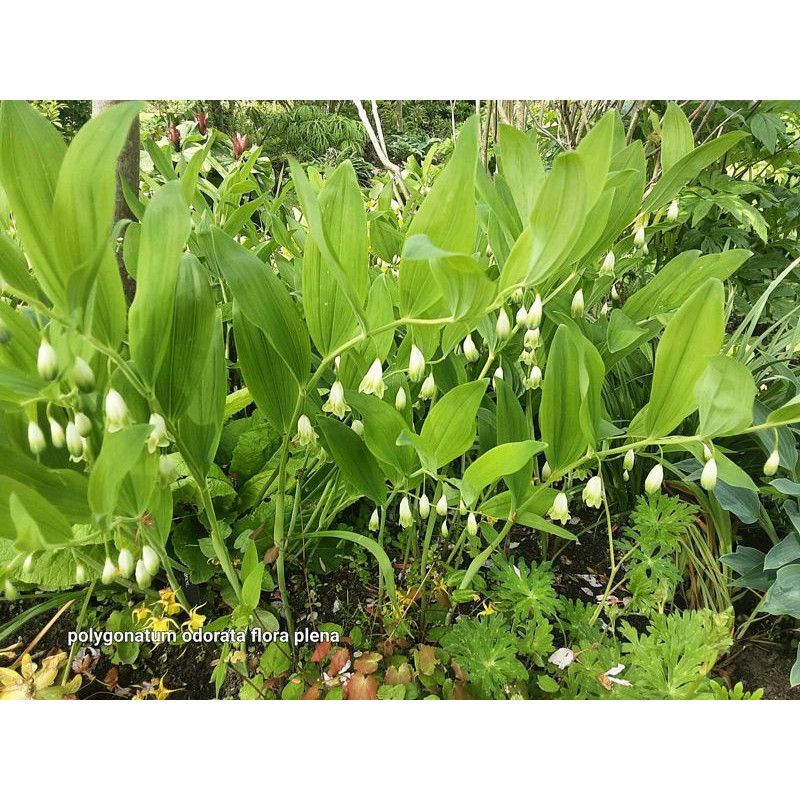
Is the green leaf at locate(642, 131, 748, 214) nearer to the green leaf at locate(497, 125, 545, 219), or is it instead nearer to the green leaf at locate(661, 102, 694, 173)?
the green leaf at locate(661, 102, 694, 173)

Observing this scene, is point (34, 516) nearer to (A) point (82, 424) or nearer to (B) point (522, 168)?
(A) point (82, 424)

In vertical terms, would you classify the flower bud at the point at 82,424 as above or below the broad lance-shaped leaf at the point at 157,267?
below

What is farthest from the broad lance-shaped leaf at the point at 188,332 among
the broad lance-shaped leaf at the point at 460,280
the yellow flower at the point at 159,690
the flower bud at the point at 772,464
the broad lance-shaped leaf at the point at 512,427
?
the flower bud at the point at 772,464

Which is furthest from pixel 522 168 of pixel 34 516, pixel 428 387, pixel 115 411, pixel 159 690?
pixel 159 690

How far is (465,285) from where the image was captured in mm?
487

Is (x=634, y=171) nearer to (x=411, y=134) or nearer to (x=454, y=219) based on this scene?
(x=454, y=219)

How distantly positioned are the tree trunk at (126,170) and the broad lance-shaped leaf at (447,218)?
483mm

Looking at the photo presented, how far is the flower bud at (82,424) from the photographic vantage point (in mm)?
472

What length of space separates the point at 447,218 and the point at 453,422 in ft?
0.68

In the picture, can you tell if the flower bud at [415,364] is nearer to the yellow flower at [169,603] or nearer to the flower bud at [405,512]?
the flower bud at [405,512]

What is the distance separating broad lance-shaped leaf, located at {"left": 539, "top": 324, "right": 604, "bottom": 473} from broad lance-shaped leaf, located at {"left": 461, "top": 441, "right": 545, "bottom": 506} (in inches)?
2.5

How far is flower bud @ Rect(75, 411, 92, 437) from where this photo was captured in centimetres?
47

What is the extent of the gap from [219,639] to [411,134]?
1.46 metres

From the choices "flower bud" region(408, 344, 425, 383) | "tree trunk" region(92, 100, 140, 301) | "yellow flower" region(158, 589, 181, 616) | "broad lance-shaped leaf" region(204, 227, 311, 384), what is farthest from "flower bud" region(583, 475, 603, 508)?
"tree trunk" region(92, 100, 140, 301)
